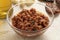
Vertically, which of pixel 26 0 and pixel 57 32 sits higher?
pixel 26 0

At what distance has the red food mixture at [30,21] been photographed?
665 mm

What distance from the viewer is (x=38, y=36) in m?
0.70

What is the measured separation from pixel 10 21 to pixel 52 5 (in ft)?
0.85

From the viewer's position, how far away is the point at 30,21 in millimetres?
693

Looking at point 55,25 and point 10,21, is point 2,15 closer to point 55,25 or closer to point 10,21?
point 10,21

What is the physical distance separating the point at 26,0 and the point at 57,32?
0.26 meters

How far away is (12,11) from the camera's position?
2.55 ft

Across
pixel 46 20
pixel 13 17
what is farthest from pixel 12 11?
pixel 46 20

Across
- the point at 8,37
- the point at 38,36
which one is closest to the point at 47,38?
the point at 38,36

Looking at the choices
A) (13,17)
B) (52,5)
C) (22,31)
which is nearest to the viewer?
(22,31)

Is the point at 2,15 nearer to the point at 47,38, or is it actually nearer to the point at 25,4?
the point at 25,4

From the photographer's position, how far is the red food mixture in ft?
2.18

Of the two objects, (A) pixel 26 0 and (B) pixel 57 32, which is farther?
(A) pixel 26 0

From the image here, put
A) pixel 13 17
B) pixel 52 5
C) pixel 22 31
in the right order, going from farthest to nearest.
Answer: pixel 52 5
pixel 13 17
pixel 22 31
